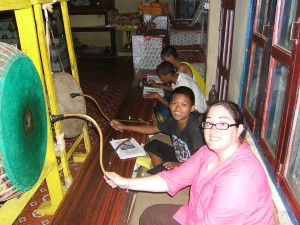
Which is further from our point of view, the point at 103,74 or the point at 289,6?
the point at 103,74

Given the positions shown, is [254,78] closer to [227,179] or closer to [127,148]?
[127,148]

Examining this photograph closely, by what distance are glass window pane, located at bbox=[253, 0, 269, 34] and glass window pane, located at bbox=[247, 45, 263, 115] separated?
0.53 feet

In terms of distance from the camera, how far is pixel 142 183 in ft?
5.94

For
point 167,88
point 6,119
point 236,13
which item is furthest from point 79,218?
point 236,13

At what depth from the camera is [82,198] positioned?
183 cm

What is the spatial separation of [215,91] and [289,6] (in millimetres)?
2681

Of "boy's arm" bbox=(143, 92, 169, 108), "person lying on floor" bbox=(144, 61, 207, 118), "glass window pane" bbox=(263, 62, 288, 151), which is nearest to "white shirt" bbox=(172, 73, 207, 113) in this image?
"person lying on floor" bbox=(144, 61, 207, 118)

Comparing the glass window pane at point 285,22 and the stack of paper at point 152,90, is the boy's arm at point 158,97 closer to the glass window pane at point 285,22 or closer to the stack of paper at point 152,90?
the stack of paper at point 152,90

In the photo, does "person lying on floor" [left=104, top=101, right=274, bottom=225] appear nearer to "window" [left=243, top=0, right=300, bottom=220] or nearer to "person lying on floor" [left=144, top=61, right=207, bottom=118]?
"window" [left=243, top=0, right=300, bottom=220]

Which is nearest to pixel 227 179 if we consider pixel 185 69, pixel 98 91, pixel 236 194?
→ pixel 236 194

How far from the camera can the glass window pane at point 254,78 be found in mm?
2422

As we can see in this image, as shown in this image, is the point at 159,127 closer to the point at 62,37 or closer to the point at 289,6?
the point at 289,6

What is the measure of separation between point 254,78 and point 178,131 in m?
0.84

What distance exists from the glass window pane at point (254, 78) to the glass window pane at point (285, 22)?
41 cm
